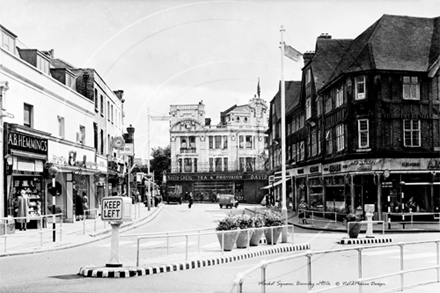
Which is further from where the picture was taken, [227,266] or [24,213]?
[24,213]

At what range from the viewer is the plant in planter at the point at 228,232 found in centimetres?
1845

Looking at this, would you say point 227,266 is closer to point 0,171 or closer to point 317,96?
point 0,171

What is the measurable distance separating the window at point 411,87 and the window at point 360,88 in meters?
2.39

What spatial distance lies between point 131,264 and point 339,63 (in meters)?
31.7

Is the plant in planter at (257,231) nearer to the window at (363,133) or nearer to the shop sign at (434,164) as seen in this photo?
the window at (363,133)

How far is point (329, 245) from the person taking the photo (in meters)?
23.8

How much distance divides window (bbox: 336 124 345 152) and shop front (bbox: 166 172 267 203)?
50664 mm

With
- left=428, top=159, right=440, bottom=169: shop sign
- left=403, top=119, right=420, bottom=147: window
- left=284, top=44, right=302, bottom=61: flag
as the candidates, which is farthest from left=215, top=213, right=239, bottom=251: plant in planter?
left=428, top=159, right=440, bottom=169: shop sign

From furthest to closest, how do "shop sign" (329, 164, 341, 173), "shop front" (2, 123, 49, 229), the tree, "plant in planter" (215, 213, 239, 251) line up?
1. the tree
2. "shop sign" (329, 164, 341, 173)
3. "shop front" (2, 123, 49, 229)
4. "plant in planter" (215, 213, 239, 251)

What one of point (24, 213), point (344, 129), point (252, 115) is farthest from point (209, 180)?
point (24, 213)

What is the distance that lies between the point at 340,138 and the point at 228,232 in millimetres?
23292

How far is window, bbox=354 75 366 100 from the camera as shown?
37.6 m

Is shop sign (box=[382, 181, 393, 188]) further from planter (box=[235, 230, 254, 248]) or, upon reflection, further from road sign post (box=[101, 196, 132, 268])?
road sign post (box=[101, 196, 132, 268])

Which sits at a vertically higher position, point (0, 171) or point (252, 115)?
point (252, 115)
